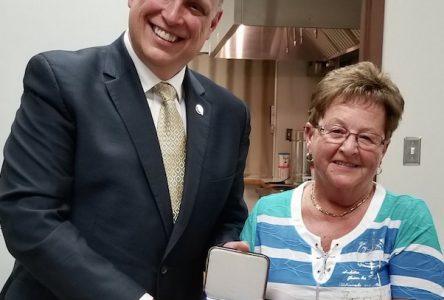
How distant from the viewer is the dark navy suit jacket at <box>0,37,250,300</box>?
930mm

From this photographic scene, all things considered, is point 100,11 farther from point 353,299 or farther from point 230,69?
point 230,69

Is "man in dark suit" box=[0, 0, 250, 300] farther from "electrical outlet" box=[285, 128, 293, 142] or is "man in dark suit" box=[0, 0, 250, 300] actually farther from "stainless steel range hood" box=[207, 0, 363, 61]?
"electrical outlet" box=[285, 128, 293, 142]

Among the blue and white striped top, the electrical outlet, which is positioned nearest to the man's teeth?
the blue and white striped top

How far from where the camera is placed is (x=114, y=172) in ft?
3.28

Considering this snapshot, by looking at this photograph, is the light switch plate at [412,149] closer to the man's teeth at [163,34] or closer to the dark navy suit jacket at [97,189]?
the dark navy suit jacket at [97,189]

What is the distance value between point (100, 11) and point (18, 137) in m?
0.72

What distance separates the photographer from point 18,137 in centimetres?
96

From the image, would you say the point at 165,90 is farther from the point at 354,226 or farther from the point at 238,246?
the point at 354,226

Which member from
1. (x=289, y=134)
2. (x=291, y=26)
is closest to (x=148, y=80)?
(x=291, y=26)

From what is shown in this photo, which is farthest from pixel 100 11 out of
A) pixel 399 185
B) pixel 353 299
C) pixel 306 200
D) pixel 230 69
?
pixel 230 69

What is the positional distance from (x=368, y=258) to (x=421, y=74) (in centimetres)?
112

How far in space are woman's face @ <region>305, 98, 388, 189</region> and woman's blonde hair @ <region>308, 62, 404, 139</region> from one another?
1cm

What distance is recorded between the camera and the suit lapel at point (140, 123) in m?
1.03

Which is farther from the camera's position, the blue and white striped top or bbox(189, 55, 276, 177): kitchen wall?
bbox(189, 55, 276, 177): kitchen wall
